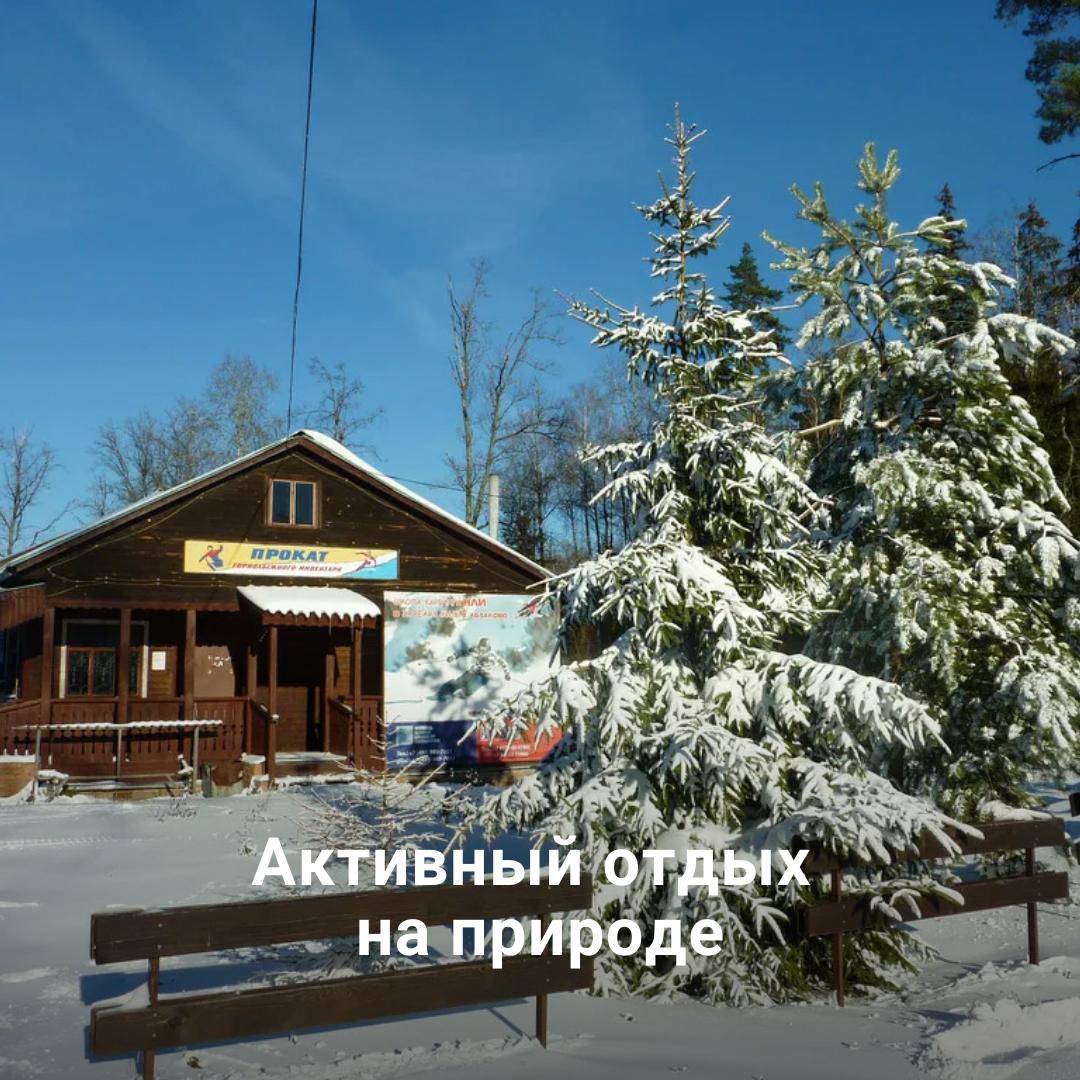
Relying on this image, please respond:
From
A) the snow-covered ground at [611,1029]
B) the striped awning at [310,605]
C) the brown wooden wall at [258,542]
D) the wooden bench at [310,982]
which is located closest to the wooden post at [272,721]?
the striped awning at [310,605]

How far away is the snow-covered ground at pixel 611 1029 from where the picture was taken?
559 cm

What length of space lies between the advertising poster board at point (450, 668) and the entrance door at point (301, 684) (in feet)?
8.27

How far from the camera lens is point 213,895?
9.70m

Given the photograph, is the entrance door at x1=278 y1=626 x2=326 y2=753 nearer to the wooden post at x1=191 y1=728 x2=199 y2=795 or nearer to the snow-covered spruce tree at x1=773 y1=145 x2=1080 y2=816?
the wooden post at x1=191 y1=728 x2=199 y2=795

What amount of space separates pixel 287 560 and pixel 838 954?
1538cm

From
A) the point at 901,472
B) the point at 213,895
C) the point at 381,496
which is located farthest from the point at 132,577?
the point at 901,472

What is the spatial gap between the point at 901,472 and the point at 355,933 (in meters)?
7.35

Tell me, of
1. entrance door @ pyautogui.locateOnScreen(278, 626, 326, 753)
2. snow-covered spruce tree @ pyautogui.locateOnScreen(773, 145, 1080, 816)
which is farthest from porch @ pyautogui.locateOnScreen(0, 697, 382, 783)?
snow-covered spruce tree @ pyautogui.locateOnScreen(773, 145, 1080, 816)

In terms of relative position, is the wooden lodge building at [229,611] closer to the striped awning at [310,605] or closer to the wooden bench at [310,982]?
the striped awning at [310,605]

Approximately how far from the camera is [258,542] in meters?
20.6

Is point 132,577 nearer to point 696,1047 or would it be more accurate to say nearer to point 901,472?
point 901,472

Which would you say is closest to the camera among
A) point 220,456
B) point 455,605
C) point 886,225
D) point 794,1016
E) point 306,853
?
point 794,1016

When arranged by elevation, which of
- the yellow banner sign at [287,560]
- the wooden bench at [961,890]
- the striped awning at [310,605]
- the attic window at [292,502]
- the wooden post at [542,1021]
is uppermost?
the attic window at [292,502]

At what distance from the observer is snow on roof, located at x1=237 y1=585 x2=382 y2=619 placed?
19.2m
